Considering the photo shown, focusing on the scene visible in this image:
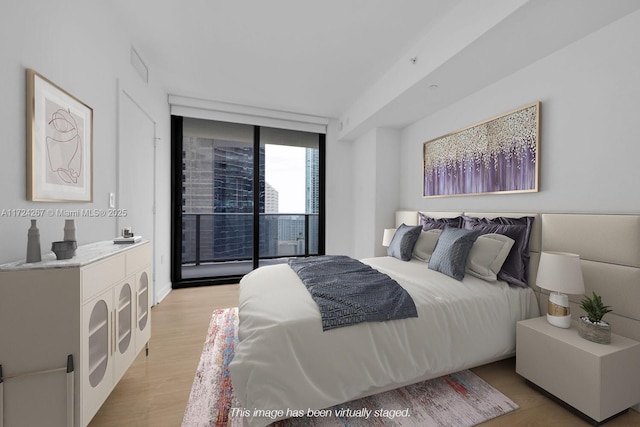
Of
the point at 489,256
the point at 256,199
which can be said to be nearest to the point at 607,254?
the point at 489,256

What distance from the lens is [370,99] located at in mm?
3297

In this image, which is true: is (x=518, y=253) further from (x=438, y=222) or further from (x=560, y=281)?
(x=438, y=222)

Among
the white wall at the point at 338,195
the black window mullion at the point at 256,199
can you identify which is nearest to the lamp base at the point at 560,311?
the white wall at the point at 338,195

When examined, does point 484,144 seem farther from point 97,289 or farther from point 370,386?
point 97,289

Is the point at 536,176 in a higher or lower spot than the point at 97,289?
higher

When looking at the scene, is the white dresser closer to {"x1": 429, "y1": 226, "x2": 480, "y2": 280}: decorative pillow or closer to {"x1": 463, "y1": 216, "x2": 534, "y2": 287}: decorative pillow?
{"x1": 429, "y1": 226, "x2": 480, "y2": 280}: decorative pillow

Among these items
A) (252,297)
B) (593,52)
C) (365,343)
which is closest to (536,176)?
(593,52)

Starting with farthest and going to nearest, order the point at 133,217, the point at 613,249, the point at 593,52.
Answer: the point at 133,217 < the point at 593,52 < the point at 613,249

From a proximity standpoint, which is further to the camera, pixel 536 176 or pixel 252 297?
pixel 536 176

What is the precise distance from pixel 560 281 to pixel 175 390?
100 inches

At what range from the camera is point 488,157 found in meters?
2.51

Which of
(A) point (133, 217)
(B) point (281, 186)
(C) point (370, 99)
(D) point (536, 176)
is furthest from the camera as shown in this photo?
(B) point (281, 186)

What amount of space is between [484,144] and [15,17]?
341 centimetres

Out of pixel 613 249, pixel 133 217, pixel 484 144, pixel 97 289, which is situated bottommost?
pixel 97 289
